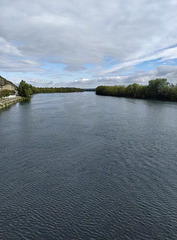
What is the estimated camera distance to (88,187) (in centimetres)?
1013

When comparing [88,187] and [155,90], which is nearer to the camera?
[88,187]

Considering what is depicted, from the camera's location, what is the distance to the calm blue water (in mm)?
7504

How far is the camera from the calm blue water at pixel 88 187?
7504 mm

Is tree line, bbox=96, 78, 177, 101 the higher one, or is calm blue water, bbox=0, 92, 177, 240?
tree line, bbox=96, 78, 177, 101

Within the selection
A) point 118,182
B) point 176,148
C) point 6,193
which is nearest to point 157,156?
point 176,148

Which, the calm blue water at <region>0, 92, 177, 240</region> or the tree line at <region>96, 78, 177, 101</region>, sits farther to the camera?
the tree line at <region>96, 78, 177, 101</region>

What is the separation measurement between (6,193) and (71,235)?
13.5ft

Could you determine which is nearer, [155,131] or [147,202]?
[147,202]

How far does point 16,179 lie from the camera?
10.9 m

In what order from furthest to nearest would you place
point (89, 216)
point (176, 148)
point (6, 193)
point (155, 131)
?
1. point (155, 131)
2. point (176, 148)
3. point (6, 193)
4. point (89, 216)

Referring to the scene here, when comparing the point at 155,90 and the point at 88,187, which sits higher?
the point at 155,90

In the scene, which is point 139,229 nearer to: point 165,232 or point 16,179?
point 165,232

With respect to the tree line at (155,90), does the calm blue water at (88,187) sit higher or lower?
lower

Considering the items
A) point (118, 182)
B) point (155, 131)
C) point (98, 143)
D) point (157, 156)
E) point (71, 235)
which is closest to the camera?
point (71, 235)
